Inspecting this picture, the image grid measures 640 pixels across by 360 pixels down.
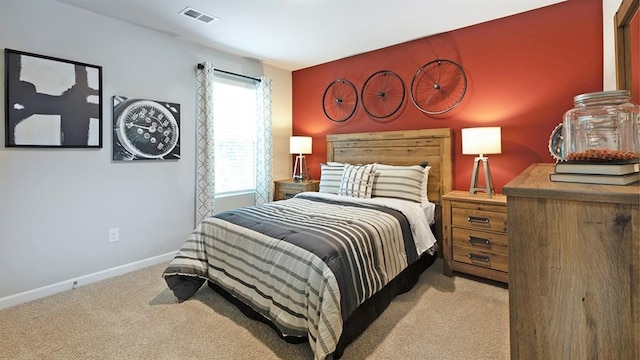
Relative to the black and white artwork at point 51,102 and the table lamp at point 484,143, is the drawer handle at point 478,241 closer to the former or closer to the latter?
the table lamp at point 484,143

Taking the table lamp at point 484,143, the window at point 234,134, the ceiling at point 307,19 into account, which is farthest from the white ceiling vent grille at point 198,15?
the table lamp at point 484,143

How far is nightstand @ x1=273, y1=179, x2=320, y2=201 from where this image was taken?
4027 mm

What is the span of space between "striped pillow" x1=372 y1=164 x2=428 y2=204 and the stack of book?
2097mm

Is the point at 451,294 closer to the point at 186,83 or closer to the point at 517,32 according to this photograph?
the point at 517,32

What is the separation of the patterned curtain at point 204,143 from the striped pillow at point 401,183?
1903 millimetres

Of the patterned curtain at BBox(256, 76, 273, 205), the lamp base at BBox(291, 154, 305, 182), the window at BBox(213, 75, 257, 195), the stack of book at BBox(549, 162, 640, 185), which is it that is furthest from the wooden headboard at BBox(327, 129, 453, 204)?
the stack of book at BBox(549, 162, 640, 185)

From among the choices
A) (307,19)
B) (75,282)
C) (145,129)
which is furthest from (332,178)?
(75,282)

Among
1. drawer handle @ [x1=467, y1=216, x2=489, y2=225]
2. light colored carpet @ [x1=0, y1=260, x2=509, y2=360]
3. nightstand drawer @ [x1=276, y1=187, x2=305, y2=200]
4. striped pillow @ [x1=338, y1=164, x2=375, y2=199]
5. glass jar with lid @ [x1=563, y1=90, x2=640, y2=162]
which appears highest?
glass jar with lid @ [x1=563, y1=90, x2=640, y2=162]

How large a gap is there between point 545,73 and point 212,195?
3.60 metres

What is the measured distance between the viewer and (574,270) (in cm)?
78

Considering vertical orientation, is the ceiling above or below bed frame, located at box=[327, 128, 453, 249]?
above

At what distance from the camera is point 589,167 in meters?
0.86

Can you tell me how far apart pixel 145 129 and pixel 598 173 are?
11.3 ft

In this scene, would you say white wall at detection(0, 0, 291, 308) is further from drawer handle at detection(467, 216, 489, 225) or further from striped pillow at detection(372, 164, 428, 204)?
drawer handle at detection(467, 216, 489, 225)
